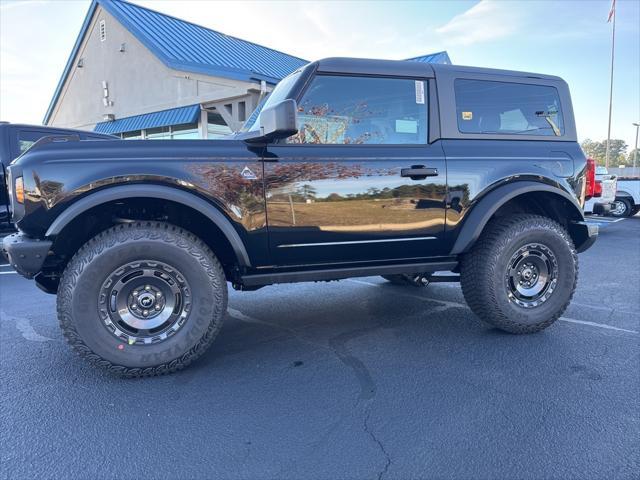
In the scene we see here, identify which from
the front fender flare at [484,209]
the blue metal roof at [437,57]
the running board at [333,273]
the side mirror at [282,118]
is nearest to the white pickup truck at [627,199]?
the blue metal roof at [437,57]

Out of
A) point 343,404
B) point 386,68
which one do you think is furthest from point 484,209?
point 343,404

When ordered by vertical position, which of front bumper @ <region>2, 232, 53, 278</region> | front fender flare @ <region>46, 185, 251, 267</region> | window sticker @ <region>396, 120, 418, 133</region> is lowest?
front bumper @ <region>2, 232, 53, 278</region>

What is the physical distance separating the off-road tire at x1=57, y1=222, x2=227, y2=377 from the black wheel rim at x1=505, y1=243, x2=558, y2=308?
7.53 ft

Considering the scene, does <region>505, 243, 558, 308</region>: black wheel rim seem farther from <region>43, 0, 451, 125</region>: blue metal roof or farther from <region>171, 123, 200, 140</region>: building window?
<region>171, 123, 200, 140</region>: building window

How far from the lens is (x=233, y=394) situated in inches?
105

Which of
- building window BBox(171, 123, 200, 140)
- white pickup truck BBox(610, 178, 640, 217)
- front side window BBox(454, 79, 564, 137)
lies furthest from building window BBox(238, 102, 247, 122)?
white pickup truck BBox(610, 178, 640, 217)

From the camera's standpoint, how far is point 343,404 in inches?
100

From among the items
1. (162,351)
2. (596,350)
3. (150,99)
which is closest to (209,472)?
(162,351)

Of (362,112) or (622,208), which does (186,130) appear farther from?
(622,208)

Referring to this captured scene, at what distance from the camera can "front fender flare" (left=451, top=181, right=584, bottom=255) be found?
133 inches

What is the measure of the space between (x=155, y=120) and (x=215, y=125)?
87.7 inches

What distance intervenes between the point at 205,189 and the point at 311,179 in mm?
711

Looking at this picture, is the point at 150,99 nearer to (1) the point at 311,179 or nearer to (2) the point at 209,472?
(1) the point at 311,179

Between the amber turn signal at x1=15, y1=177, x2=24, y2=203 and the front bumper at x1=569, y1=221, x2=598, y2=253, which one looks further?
the front bumper at x1=569, y1=221, x2=598, y2=253
